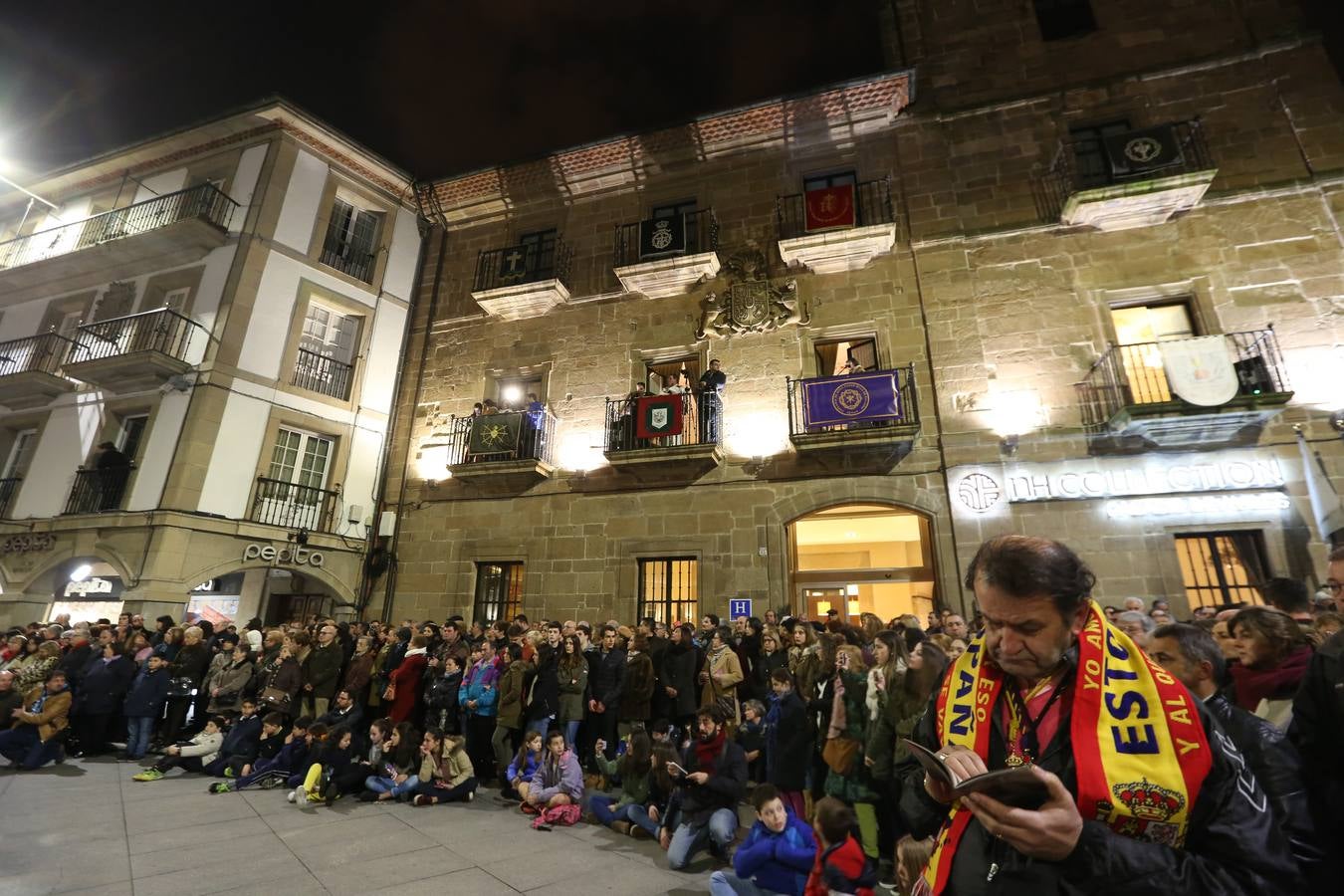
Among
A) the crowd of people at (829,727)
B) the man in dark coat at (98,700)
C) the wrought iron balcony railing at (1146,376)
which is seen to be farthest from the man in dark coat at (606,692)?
the wrought iron balcony railing at (1146,376)

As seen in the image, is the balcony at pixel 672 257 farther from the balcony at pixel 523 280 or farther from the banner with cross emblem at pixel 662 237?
the balcony at pixel 523 280

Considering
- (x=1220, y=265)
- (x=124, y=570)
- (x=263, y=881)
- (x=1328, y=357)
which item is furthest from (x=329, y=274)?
(x=1328, y=357)

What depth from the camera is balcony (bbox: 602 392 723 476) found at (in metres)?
11.6

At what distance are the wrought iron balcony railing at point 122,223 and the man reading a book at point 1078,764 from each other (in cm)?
1745

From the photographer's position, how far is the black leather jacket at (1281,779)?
1.56m

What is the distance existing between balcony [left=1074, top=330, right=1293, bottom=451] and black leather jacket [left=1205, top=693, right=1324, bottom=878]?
9.47 m

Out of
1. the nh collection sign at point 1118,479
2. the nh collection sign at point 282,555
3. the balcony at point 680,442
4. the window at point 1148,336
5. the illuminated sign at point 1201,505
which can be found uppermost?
the window at point 1148,336

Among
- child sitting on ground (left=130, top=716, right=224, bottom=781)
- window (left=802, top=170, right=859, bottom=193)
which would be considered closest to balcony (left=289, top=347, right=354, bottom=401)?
child sitting on ground (left=130, top=716, right=224, bottom=781)

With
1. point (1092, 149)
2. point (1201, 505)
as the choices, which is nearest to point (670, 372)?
point (1092, 149)

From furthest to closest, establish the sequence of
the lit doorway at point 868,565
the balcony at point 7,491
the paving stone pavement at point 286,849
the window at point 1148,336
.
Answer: the balcony at point 7,491
the lit doorway at point 868,565
the window at point 1148,336
the paving stone pavement at point 286,849

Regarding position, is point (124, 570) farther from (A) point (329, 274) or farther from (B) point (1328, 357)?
(B) point (1328, 357)

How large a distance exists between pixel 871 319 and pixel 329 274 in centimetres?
1289

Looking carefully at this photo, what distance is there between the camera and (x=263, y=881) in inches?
172

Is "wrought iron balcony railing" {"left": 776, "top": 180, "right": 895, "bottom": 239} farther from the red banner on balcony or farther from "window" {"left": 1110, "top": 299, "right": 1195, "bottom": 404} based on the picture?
"window" {"left": 1110, "top": 299, "right": 1195, "bottom": 404}
